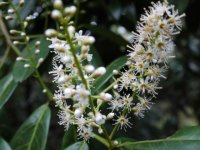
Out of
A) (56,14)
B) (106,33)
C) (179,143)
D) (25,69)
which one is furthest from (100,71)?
(106,33)

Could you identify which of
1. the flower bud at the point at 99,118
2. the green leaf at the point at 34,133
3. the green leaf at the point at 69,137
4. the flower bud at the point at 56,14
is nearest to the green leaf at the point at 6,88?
the green leaf at the point at 34,133

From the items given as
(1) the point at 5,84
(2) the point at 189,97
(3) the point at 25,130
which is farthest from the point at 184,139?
(2) the point at 189,97

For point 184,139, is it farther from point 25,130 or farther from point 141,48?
point 25,130

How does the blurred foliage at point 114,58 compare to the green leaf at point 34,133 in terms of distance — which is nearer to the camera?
the green leaf at point 34,133

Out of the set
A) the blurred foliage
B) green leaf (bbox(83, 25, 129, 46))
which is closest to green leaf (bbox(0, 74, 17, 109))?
the blurred foliage

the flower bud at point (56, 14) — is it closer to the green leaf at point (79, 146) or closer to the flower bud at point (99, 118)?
the flower bud at point (99, 118)
